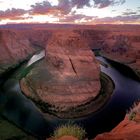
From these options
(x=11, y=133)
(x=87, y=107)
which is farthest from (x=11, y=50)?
(x=11, y=133)

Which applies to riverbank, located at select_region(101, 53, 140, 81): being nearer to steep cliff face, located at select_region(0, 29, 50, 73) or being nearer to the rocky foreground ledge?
the rocky foreground ledge

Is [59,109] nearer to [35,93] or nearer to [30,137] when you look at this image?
[35,93]

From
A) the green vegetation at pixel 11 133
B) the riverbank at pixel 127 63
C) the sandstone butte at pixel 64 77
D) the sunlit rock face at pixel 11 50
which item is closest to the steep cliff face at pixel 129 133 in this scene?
the green vegetation at pixel 11 133

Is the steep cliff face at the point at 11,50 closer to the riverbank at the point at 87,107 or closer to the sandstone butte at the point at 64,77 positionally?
the sandstone butte at the point at 64,77

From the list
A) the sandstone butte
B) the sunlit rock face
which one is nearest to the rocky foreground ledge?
the sandstone butte

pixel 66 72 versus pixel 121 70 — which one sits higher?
pixel 66 72

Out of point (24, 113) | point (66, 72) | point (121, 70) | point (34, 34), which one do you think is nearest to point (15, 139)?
point (24, 113)

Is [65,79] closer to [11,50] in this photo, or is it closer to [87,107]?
[87,107]
